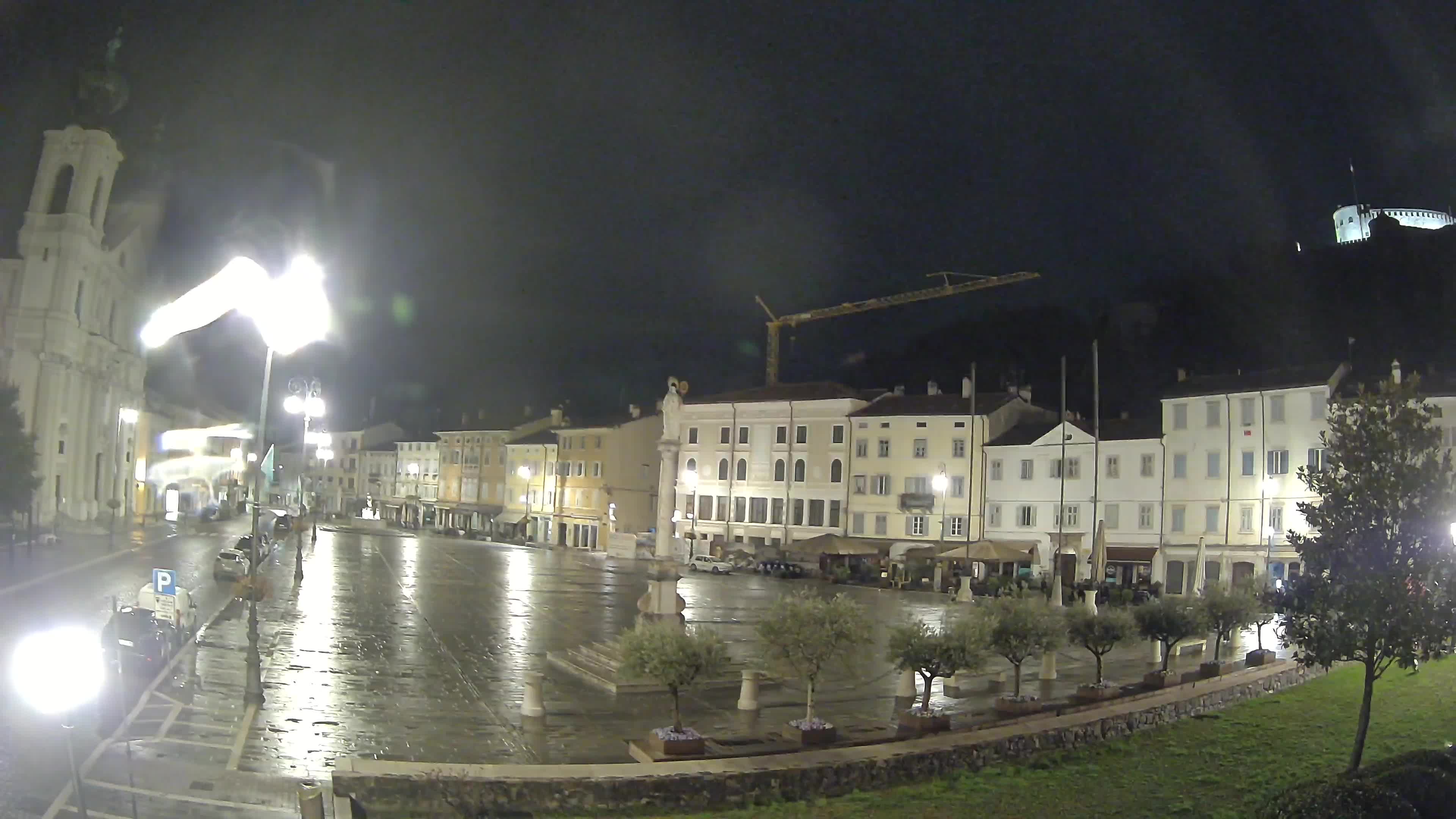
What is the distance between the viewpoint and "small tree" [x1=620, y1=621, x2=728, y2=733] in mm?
14094

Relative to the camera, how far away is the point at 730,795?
1230cm

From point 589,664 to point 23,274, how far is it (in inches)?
2037

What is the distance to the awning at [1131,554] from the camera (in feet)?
163

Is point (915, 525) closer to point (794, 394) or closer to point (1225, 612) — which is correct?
point (794, 394)

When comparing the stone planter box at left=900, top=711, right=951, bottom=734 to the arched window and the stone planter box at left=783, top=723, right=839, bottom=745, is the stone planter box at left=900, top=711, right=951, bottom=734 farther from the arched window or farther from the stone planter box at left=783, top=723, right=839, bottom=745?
the arched window

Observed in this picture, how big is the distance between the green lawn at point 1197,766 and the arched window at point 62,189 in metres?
62.5

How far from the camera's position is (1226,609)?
2228 cm

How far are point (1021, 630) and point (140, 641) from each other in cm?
1599

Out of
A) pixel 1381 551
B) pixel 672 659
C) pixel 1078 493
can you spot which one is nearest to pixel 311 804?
pixel 672 659

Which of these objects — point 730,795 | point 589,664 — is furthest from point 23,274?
point 730,795

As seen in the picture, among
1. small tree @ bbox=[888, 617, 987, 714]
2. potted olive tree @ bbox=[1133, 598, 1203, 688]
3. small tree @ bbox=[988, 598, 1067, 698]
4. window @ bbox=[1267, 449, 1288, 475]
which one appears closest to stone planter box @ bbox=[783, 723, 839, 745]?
→ small tree @ bbox=[888, 617, 987, 714]

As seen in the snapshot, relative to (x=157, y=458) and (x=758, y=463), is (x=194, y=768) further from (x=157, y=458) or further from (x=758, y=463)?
(x=157, y=458)

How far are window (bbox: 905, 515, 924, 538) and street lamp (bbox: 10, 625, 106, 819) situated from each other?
55.4 meters

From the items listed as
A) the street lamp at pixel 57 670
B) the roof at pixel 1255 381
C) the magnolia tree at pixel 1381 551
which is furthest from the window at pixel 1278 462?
the street lamp at pixel 57 670
